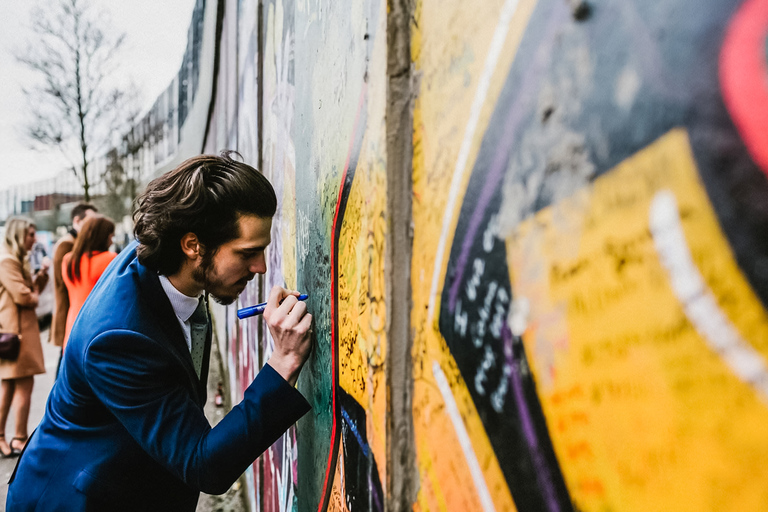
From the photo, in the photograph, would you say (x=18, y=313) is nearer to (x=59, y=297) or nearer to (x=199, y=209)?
(x=59, y=297)

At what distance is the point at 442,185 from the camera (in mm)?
847

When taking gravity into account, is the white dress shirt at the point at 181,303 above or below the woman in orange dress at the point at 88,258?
below

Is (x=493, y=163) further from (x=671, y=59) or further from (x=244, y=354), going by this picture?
(x=244, y=354)

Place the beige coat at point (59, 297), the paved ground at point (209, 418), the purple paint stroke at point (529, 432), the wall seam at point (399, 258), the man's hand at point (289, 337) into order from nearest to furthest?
the purple paint stroke at point (529, 432) → the wall seam at point (399, 258) → the man's hand at point (289, 337) → the paved ground at point (209, 418) → the beige coat at point (59, 297)

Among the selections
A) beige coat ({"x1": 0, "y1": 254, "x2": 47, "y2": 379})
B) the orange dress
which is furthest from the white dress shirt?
beige coat ({"x1": 0, "y1": 254, "x2": 47, "y2": 379})

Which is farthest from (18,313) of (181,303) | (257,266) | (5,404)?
(257,266)

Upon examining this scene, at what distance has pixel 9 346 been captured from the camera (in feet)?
14.3

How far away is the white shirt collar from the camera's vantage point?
5.42 feet

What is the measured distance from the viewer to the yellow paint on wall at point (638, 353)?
39 cm

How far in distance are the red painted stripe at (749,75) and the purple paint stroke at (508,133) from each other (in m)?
0.22

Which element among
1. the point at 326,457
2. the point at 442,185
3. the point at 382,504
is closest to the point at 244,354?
the point at 326,457

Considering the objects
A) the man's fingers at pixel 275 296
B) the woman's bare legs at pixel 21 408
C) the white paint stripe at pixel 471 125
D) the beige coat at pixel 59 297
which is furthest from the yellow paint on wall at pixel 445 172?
the woman's bare legs at pixel 21 408

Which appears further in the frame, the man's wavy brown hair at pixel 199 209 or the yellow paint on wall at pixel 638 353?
the man's wavy brown hair at pixel 199 209

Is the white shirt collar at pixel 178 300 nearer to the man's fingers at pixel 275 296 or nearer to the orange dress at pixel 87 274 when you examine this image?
the man's fingers at pixel 275 296
